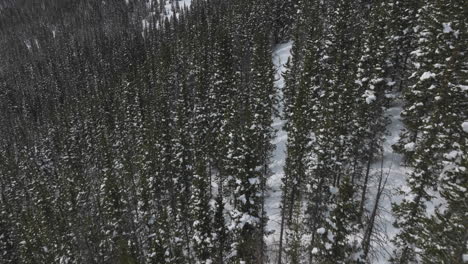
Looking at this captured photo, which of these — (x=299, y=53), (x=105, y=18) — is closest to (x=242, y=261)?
(x=299, y=53)

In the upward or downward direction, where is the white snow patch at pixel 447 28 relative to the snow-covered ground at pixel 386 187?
upward

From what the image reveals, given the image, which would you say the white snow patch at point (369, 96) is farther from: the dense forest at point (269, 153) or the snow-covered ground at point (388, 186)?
the snow-covered ground at point (388, 186)

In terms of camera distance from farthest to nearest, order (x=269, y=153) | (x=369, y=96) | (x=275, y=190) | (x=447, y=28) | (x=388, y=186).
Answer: (x=269, y=153)
(x=275, y=190)
(x=388, y=186)
(x=369, y=96)
(x=447, y=28)

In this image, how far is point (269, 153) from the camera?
137ft

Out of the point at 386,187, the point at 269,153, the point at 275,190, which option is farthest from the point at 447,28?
the point at 269,153

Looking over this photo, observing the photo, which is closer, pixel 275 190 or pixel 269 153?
pixel 275 190

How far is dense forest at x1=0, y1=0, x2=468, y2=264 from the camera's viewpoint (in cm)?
1878

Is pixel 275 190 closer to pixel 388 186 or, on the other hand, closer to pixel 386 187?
pixel 386 187

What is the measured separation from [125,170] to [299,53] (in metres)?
34.1

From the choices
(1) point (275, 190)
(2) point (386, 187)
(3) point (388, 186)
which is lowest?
(1) point (275, 190)

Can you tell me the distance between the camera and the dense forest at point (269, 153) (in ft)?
61.6

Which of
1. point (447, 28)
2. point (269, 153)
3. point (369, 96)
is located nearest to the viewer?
point (447, 28)

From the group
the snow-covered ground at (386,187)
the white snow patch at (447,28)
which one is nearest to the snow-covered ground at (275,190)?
the snow-covered ground at (386,187)

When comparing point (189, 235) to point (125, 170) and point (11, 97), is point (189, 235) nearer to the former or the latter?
point (125, 170)
